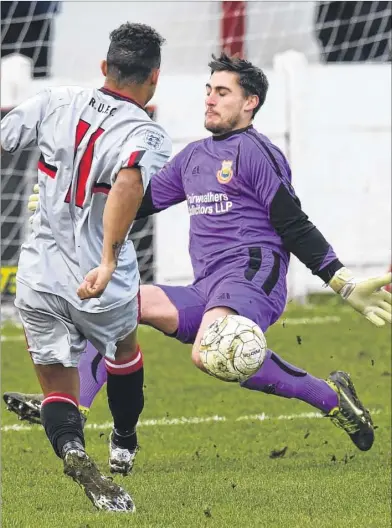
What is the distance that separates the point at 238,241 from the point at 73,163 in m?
1.51

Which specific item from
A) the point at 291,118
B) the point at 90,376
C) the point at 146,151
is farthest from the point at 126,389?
the point at 291,118

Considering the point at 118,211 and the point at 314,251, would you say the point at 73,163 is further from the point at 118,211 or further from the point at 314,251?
the point at 314,251

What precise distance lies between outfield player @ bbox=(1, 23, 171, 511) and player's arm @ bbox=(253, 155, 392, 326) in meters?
1.02

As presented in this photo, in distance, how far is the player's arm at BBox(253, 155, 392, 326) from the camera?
221 inches

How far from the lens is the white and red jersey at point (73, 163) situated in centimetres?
500

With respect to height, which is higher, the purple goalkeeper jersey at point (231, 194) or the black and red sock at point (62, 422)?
the purple goalkeeper jersey at point (231, 194)

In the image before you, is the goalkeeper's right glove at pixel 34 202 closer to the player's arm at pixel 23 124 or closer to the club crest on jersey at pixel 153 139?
the player's arm at pixel 23 124

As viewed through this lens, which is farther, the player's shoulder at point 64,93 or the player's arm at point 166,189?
the player's arm at point 166,189

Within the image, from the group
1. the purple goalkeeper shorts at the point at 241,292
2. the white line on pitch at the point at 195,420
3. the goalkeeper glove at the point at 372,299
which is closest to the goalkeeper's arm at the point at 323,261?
the goalkeeper glove at the point at 372,299

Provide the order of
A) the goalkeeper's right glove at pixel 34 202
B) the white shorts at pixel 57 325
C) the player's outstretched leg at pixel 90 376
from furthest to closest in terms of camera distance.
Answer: the player's outstretched leg at pixel 90 376 < the goalkeeper's right glove at pixel 34 202 < the white shorts at pixel 57 325

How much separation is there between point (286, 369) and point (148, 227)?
22.2 feet

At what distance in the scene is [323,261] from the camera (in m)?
5.96

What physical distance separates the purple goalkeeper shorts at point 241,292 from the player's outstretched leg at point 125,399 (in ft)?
2.01

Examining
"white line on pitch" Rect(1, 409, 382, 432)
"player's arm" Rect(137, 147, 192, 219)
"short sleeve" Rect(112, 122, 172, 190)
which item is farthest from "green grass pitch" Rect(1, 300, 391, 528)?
"short sleeve" Rect(112, 122, 172, 190)
